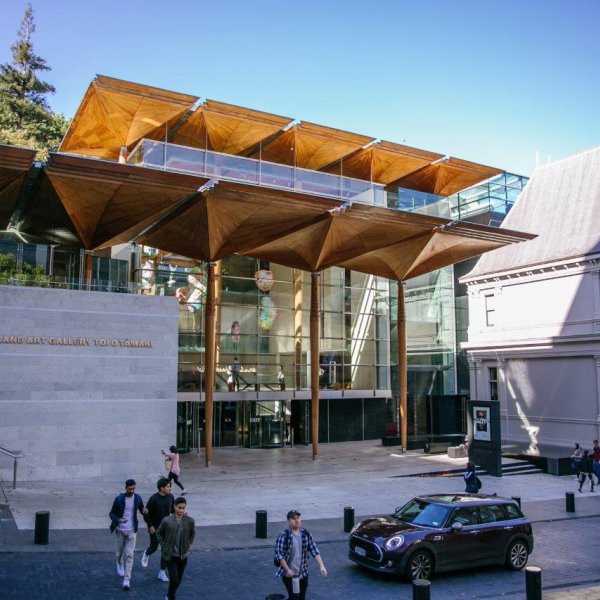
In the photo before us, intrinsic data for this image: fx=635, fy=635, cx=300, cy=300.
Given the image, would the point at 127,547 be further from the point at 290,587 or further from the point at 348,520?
the point at 348,520

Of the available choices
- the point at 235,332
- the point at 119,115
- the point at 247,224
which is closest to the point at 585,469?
the point at 247,224

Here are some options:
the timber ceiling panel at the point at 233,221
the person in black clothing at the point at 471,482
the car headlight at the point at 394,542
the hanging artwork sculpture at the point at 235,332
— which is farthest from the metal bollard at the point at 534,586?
the hanging artwork sculpture at the point at 235,332

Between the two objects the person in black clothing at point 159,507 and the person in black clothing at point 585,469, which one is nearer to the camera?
the person in black clothing at point 159,507

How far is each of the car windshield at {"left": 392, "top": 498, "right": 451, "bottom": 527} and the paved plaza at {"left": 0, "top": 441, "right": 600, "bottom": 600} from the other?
111 centimetres

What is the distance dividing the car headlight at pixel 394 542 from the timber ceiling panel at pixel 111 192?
47.5 ft

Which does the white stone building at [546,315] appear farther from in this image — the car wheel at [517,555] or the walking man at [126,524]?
the walking man at [126,524]

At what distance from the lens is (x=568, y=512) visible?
19219mm

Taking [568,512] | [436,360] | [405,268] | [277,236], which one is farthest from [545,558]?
[436,360]

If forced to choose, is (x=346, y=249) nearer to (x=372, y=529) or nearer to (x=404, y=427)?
(x=404, y=427)

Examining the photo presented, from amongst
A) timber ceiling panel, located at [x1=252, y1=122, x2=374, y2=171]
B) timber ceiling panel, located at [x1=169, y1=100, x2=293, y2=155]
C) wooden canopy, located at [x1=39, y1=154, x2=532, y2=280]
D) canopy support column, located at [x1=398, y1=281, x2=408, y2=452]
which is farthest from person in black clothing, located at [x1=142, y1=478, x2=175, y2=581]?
timber ceiling panel, located at [x1=252, y1=122, x2=374, y2=171]

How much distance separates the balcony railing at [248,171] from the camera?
2502 cm

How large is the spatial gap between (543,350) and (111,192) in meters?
Result: 24.6

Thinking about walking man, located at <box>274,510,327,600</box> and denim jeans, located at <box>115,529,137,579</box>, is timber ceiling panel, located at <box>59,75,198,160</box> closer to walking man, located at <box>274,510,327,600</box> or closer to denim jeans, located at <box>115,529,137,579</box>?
denim jeans, located at <box>115,529,137,579</box>

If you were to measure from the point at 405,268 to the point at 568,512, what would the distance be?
628 inches
